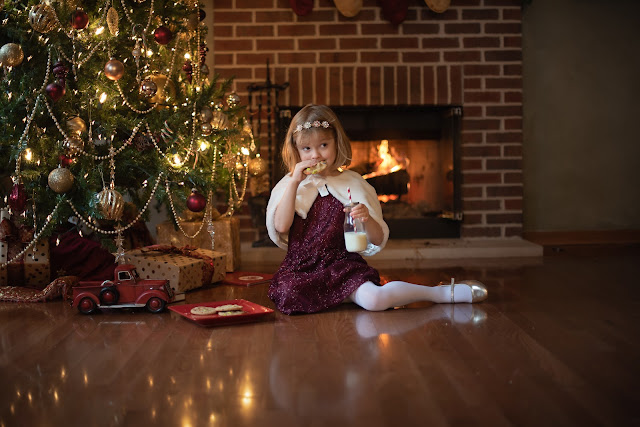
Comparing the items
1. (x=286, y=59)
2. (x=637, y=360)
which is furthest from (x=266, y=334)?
(x=286, y=59)

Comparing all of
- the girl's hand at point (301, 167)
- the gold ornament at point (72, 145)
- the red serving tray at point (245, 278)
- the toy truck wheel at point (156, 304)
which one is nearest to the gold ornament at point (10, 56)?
the gold ornament at point (72, 145)

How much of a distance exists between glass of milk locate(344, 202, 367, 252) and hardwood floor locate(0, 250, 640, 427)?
251 mm

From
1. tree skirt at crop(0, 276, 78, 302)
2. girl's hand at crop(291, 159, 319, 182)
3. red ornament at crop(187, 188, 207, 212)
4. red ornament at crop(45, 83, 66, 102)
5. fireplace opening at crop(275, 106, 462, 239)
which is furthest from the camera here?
fireplace opening at crop(275, 106, 462, 239)

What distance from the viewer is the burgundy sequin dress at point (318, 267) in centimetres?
243

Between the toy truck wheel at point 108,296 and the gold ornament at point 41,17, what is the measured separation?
3.33ft

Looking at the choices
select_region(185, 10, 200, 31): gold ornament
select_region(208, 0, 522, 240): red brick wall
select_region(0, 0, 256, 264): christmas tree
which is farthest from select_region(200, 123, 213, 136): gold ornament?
select_region(208, 0, 522, 240): red brick wall

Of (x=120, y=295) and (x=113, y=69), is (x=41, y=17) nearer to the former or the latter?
(x=113, y=69)

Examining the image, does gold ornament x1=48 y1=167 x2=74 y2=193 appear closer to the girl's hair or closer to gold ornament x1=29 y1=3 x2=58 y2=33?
gold ornament x1=29 y1=3 x2=58 y2=33

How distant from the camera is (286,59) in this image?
165 inches

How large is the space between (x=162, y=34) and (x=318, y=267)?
4.10ft

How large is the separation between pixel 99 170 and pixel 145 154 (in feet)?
0.75

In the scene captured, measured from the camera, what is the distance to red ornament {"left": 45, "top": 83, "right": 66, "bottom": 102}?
8.44 feet

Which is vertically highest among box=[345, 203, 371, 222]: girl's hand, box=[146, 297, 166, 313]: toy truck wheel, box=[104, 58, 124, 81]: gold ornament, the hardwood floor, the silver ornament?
box=[104, 58, 124, 81]: gold ornament

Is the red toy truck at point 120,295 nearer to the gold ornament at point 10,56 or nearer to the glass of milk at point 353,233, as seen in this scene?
the glass of milk at point 353,233
